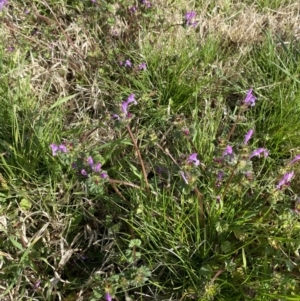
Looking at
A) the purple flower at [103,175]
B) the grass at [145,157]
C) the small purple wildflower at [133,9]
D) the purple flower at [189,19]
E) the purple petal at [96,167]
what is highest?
the small purple wildflower at [133,9]

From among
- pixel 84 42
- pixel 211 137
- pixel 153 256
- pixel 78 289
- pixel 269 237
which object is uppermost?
pixel 84 42

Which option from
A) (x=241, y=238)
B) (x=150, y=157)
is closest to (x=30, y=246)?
(x=150, y=157)

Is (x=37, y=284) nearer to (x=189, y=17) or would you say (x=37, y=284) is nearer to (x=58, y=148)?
(x=58, y=148)

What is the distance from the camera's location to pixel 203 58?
2527mm

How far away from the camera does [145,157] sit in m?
2.12

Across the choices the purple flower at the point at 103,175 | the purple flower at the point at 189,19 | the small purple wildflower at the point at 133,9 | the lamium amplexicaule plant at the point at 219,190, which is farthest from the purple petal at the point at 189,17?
the purple flower at the point at 103,175

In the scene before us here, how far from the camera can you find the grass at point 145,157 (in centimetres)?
176

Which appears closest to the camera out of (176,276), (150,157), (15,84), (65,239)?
(176,276)

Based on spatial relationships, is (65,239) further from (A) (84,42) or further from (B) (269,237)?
(A) (84,42)

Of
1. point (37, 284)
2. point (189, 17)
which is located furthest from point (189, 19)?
point (37, 284)

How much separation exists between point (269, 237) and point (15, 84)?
1390 millimetres

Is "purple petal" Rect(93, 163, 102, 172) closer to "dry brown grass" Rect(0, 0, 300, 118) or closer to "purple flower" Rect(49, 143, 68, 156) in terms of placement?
"purple flower" Rect(49, 143, 68, 156)

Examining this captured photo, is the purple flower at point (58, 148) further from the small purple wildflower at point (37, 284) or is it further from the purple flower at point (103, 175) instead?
the small purple wildflower at point (37, 284)

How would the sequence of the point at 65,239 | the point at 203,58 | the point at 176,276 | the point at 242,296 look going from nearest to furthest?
the point at 242,296, the point at 176,276, the point at 65,239, the point at 203,58
